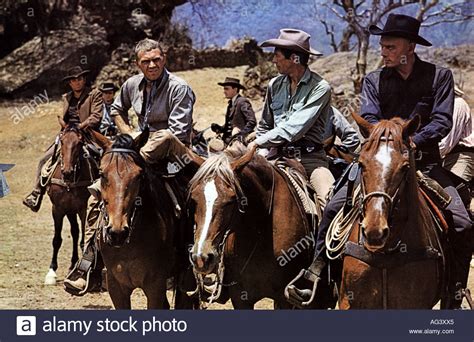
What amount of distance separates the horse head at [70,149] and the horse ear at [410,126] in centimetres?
513

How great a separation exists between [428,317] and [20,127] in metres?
18.7

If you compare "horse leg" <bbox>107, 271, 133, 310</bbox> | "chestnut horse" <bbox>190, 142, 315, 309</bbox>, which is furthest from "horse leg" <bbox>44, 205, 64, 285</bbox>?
"chestnut horse" <bbox>190, 142, 315, 309</bbox>

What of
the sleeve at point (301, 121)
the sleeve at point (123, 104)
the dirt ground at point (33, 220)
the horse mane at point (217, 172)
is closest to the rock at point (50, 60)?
the dirt ground at point (33, 220)

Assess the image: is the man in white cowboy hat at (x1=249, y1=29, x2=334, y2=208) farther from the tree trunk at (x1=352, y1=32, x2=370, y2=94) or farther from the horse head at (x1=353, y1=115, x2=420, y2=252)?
the tree trunk at (x1=352, y1=32, x2=370, y2=94)

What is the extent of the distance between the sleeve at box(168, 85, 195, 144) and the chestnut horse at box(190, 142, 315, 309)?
754mm

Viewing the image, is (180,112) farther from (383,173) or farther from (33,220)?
(33,220)

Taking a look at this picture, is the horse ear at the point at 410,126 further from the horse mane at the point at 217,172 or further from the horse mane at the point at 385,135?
the horse mane at the point at 217,172

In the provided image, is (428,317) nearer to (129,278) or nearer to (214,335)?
(214,335)

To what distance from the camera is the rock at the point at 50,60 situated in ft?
85.7

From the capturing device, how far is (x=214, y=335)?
20.1 ft

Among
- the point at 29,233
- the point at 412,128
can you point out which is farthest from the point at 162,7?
the point at 412,128

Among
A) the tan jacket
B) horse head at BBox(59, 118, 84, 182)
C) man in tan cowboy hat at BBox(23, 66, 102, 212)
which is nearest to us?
horse head at BBox(59, 118, 84, 182)

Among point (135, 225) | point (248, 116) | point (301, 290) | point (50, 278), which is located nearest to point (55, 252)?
point (50, 278)

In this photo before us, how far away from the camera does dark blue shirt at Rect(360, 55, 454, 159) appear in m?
5.44
